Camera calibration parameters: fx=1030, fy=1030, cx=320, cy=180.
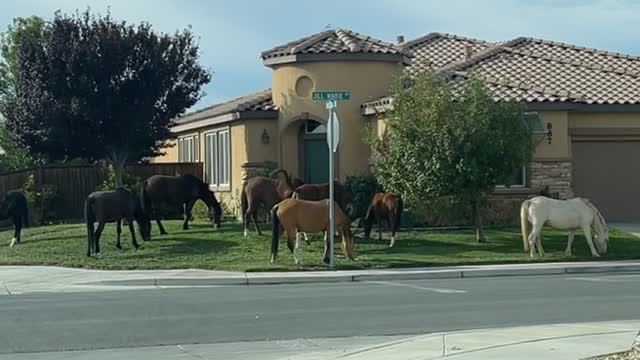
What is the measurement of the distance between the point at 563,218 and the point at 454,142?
3.13 m

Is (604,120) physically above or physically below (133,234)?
above

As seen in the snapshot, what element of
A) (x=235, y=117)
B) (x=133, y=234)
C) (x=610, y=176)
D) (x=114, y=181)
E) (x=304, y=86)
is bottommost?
(x=133, y=234)

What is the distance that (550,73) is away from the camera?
33.2m

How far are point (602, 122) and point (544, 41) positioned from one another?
6871mm

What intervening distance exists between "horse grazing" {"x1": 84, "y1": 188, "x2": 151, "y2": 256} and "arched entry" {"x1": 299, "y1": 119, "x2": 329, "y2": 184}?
7902mm

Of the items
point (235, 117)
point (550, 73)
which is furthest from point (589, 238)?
point (235, 117)

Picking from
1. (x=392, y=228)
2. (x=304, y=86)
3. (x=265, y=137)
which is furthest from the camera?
(x=265, y=137)

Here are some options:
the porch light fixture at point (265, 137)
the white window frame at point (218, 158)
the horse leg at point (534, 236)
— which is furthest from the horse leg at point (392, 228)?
the white window frame at point (218, 158)

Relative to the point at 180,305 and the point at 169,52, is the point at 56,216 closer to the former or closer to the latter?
the point at 169,52

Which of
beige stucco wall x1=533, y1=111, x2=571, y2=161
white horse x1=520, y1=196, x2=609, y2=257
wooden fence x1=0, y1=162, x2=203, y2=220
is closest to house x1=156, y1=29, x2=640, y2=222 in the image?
beige stucco wall x1=533, y1=111, x2=571, y2=161

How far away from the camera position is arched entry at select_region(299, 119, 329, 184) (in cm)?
3272

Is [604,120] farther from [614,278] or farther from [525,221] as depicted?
[614,278]

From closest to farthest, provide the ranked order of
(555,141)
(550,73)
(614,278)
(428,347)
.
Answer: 1. (428,347)
2. (614,278)
3. (555,141)
4. (550,73)

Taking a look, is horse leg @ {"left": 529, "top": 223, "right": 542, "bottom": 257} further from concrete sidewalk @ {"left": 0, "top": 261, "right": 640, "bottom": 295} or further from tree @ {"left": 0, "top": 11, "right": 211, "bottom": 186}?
tree @ {"left": 0, "top": 11, "right": 211, "bottom": 186}
